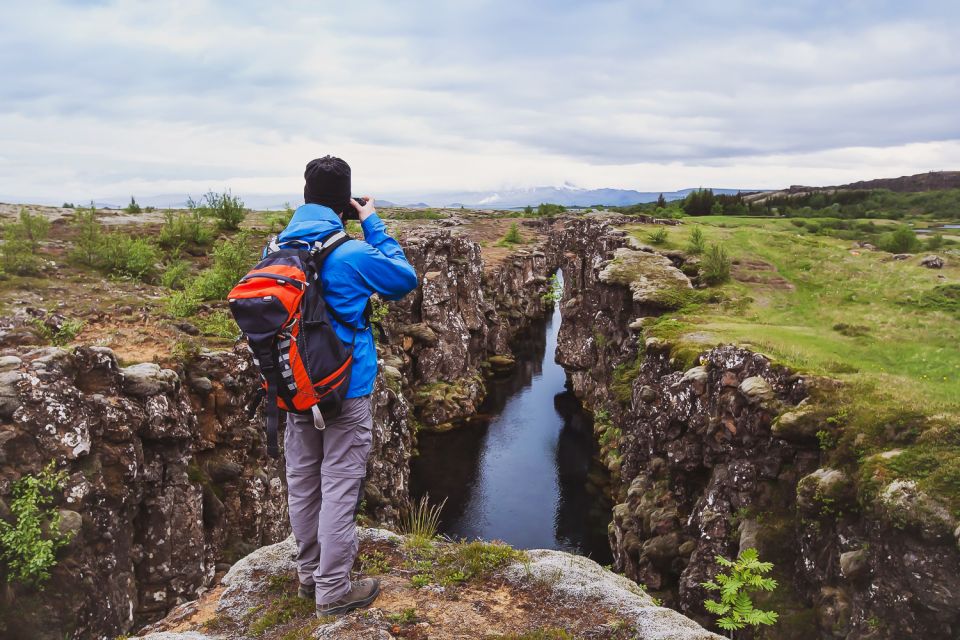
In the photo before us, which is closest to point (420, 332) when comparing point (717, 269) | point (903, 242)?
point (717, 269)

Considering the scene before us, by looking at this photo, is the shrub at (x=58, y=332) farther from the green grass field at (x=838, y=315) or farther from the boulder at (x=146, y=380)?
the green grass field at (x=838, y=315)

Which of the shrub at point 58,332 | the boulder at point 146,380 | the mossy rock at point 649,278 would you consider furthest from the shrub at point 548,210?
the boulder at point 146,380

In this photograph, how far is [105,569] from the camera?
10891mm

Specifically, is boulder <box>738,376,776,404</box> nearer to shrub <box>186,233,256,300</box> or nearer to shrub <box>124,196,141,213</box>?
shrub <box>186,233,256,300</box>

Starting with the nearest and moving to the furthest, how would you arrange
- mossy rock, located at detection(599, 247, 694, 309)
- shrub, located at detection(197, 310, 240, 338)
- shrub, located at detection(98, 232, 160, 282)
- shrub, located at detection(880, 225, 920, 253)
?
shrub, located at detection(197, 310, 240, 338) → shrub, located at detection(98, 232, 160, 282) → mossy rock, located at detection(599, 247, 694, 309) → shrub, located at detection(880, 225, 920, 253)

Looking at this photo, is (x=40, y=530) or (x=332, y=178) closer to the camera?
(x=332, y=178)

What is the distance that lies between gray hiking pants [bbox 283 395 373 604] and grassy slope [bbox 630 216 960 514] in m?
11.1

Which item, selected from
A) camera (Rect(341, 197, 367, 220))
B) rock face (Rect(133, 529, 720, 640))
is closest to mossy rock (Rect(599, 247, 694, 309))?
rock face (Rect(133, 529, 720, 640))

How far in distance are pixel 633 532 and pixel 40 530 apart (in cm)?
1927

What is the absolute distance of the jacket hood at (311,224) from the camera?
19.0 ft

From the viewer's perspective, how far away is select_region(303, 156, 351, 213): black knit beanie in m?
6.00

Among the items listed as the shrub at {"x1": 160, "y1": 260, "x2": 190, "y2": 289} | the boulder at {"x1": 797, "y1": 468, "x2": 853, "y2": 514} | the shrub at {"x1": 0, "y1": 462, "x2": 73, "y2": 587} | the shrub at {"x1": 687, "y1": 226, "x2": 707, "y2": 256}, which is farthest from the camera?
the shrub at {"x1": 687, "y1": 226, "x2": 707, "y2": 256}

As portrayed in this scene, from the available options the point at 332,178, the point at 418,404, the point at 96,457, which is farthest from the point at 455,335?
the point at 332,178

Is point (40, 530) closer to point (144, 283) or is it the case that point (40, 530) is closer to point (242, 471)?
point (242, 471)
